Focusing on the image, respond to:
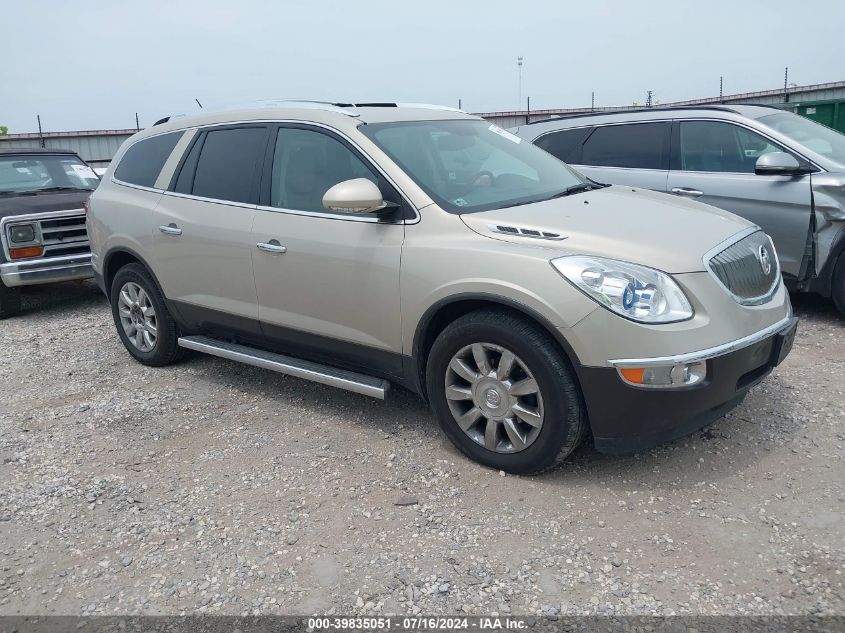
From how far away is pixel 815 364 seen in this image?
16.0 feet

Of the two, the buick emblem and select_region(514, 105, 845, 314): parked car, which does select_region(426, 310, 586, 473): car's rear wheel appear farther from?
select_region(514, 105, 845, 314): parked car

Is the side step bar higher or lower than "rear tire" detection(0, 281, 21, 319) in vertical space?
higher

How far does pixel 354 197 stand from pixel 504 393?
1249 mm

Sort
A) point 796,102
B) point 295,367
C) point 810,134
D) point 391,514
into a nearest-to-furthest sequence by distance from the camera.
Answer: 1. point 391,514
2. point 295,367
3. point 810,134
4. point 796,102

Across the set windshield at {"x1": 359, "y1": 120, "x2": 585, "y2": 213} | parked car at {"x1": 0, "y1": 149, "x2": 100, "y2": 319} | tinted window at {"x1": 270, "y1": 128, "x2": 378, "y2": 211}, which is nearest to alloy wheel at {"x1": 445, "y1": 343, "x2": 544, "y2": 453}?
windshield at {"x1": 359, "y1": 120, "x2": 585, "y2": 213}

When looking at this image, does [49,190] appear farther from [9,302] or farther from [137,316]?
[137,316]

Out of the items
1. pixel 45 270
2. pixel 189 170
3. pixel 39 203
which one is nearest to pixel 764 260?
pixel 189 170

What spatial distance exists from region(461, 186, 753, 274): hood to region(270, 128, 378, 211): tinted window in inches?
35.0

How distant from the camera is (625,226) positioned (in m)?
3.53

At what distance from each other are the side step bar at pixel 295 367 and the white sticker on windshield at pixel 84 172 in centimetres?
484

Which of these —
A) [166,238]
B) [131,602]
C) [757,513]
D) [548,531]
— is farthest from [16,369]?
[757,513]

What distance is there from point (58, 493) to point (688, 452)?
330 centimetres

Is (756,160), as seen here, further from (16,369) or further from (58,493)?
(16,369)

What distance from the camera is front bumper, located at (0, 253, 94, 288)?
7477 millimetres
